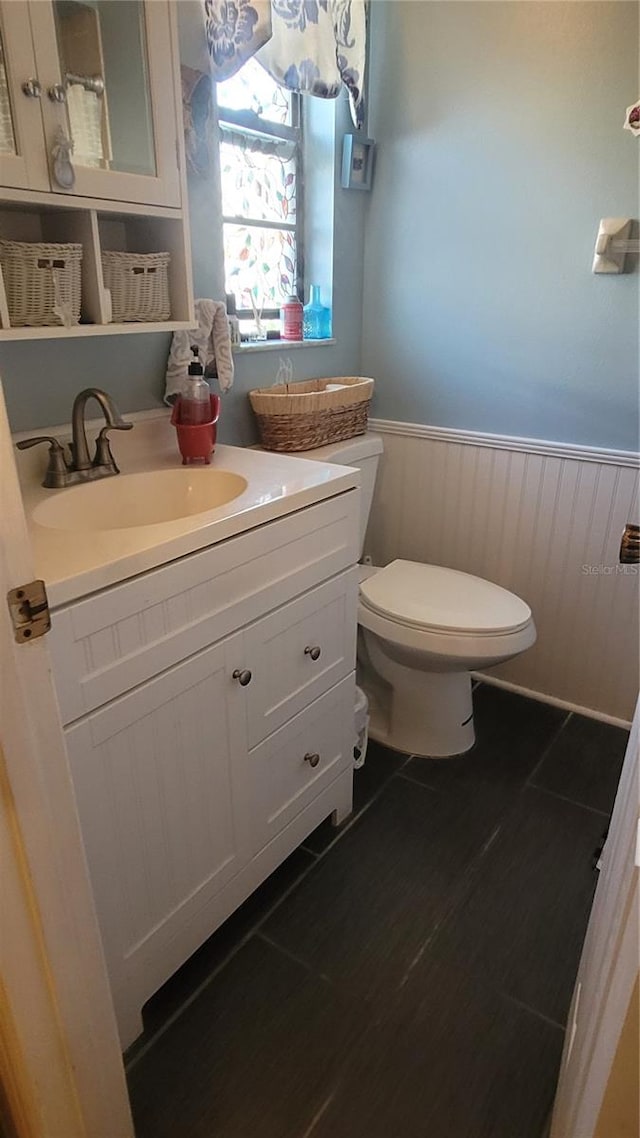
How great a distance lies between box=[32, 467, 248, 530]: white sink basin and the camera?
1276 millimetres

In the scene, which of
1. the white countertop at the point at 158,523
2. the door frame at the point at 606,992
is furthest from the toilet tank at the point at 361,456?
the door frame at the point at 606,992

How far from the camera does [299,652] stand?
4.46ft

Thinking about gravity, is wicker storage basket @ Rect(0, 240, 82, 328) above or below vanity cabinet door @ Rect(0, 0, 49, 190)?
below

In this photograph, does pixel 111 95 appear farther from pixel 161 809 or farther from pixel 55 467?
pixel 161 809

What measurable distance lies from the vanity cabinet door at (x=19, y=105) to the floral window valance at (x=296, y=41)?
589 mm

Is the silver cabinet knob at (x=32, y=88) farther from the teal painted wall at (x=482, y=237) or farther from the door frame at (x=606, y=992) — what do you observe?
the door frame at (x=606, y=992)

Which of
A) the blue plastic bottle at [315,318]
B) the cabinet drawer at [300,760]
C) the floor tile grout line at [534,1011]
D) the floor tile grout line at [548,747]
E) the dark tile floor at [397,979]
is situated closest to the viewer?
the dark tile floor at [397,979]

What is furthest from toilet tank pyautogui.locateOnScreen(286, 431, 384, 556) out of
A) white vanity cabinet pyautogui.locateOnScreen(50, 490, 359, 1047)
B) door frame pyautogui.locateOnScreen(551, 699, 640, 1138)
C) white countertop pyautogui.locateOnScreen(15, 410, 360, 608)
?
door frame pyautogui.locateOnScreen(551, 699, 640, 1138)

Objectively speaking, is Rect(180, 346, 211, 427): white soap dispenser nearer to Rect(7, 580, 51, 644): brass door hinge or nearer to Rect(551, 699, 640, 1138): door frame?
Rect(7, 580, 51, 644): brass door hinge

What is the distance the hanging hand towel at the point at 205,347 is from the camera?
1.51 m

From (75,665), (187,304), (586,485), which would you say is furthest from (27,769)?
(586,485)

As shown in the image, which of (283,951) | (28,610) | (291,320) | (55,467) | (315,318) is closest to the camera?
(28,610)

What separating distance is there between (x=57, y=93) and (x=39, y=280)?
270 millimetres

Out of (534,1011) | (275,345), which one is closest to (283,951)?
(534,1011)
